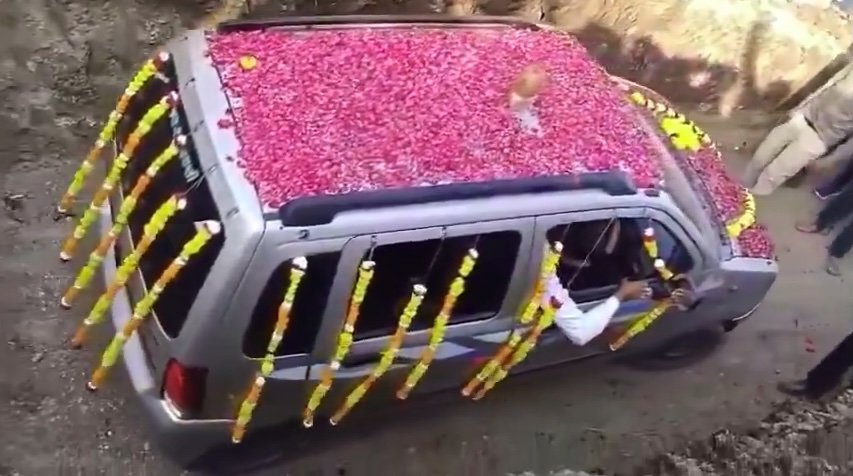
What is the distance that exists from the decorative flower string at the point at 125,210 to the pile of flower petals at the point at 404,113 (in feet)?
0.81

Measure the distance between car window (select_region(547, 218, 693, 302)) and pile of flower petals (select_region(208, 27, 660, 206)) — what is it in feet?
0.70

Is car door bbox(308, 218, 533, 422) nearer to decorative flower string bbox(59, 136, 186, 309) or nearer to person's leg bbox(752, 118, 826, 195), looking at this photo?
decorative flower string bbox(59, 136, 186, 309)

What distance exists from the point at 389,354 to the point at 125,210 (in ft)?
3.43

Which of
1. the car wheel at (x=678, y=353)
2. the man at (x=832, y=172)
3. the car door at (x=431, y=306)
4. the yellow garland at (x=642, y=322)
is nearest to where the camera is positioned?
the car door at (x=431, y=306)

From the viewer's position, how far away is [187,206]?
121 inches

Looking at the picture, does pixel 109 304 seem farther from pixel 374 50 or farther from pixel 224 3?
pixel 224 3

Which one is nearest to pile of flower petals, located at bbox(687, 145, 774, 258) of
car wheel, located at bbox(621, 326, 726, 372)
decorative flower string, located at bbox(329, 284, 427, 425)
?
car wheel, located at bbox(621, 326, 726, 372)

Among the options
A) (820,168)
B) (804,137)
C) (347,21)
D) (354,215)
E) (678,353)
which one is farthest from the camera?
(820,168)

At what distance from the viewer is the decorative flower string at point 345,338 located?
3.08 metres

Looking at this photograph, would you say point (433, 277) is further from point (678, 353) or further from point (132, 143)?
point (678, 353)

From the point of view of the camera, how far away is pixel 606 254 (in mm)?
3730

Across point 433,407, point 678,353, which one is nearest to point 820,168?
point 678,353

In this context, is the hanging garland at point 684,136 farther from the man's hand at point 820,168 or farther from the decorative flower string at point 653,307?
the man's hand at point 820,168

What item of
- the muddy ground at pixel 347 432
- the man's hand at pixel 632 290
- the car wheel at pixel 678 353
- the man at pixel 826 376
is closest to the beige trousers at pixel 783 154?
the muddy ground at pixel 347 432
